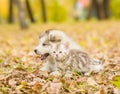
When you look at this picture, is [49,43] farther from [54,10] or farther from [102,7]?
[54,10]

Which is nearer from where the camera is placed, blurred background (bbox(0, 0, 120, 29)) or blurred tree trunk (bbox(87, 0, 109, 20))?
blurred tree trunk (bbox(87, 0, 109, 20))

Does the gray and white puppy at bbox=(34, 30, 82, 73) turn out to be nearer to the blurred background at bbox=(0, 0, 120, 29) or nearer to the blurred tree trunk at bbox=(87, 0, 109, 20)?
the blurred background at bbox=(0, 0, 120, 29)

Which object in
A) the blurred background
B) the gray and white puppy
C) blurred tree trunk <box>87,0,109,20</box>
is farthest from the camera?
the blurred background

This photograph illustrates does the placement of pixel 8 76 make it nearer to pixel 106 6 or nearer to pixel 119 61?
pixel 119 61

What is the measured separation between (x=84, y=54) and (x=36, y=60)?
112 cm

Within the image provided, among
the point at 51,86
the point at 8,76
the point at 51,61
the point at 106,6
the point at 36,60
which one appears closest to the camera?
the point at 51,86

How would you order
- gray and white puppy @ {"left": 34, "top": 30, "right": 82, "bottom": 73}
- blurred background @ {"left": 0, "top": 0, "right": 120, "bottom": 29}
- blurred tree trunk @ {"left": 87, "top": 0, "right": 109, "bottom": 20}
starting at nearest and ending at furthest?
gray and white puppy @ {"left": 34, "top": 30, "right": 82, "bottom": 73} → blurred tree trunk @ {"left": 87, "top": 0, "right": 109, "bottom": 20} → blurred background @ {"left": 0, "top": 0, "right": 120, "bottom": 29}

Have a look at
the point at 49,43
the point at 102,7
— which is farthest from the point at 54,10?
the point at 49,43

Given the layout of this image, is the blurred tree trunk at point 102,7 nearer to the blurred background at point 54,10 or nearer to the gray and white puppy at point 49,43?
the blurred background at point 54,10

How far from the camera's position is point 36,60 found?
24.7 feet

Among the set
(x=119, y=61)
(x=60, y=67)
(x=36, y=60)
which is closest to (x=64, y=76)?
(x=60, y=67)

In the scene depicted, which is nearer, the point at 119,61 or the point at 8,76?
the point at 8,76

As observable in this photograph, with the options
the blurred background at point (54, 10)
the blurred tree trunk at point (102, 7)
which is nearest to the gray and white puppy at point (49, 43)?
the blurred background at point (54, 10)

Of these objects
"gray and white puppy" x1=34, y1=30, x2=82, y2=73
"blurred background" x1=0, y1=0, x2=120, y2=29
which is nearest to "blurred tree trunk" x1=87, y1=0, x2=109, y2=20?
"blurred background" x1=0, y1=0, x2=120, y2=29
